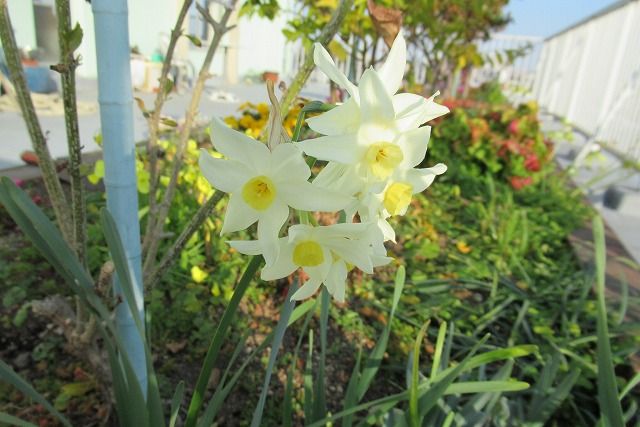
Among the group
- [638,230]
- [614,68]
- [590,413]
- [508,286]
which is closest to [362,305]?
[508,286]

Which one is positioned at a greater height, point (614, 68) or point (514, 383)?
point (614, 68)

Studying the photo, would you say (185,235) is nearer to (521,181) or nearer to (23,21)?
(521,181)

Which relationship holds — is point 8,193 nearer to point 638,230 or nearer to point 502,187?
point 502,187

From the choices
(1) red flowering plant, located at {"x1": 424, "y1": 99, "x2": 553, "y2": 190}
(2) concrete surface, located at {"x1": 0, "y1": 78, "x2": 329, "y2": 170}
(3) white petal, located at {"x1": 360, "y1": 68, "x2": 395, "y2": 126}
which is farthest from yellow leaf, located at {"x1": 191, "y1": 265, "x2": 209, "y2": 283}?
(1) red flowering plant, located at {"x1": 424, "y1": 99, "x2": 553, "y2": 190}

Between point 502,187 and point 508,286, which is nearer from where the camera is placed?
point 508,286

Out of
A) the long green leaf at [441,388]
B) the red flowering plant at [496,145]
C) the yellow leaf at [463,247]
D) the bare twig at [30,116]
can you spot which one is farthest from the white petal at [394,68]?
the red flowering plant at [496,145]

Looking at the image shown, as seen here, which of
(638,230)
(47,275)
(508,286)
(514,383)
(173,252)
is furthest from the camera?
(638,230)

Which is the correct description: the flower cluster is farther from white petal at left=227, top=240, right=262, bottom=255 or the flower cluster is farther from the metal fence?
the metal fence
